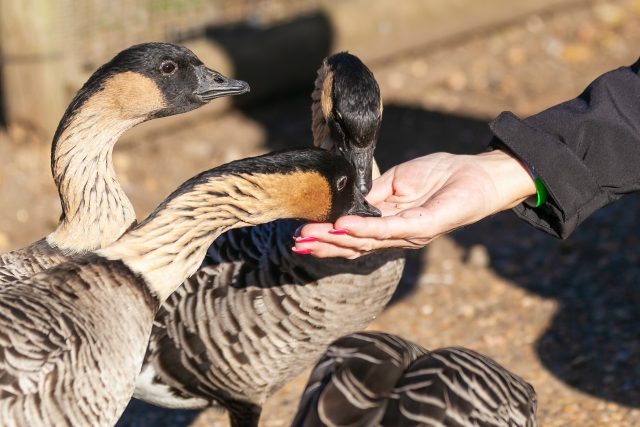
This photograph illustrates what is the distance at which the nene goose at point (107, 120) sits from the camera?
4469 mm

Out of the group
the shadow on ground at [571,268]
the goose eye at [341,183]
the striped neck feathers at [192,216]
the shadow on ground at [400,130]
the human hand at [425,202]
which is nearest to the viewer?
the striped neck feathers at [192,216]

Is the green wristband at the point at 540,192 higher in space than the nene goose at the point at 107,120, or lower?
lower

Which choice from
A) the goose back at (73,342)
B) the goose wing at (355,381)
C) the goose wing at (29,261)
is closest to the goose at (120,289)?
the goose back at (73,342)

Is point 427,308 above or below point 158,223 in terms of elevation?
below

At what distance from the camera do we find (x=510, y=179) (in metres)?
4.46

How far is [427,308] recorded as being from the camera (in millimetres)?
6578

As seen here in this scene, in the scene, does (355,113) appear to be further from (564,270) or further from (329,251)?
(564,270)

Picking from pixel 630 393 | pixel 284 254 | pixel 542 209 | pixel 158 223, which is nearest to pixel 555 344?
pixel 630 393

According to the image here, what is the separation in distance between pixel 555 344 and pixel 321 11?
4.19 m

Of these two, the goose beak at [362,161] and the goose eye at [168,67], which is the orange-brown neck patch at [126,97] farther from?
the goose beak at [362,161]

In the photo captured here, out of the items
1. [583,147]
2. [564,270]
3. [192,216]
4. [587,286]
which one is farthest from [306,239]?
[564,270]

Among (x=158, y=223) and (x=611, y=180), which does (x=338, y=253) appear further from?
(x=611, y=180)

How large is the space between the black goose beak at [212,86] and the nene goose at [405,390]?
116 cm

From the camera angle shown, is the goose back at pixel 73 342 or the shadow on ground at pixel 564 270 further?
the shadow on ground at pixel 564 270
